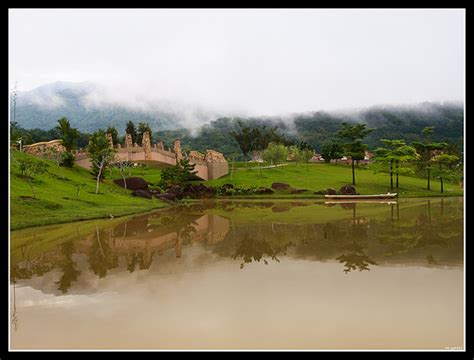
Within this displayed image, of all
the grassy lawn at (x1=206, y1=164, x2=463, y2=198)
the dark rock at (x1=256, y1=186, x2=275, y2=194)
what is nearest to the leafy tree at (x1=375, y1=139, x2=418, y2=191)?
the grassy lawn at (x1=206, y1=164, x2=463, y2=198)

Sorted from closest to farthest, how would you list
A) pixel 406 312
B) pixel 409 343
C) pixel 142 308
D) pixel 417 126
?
1. pixel 409 343
2. pixel 406 312
3. pixel 142 308
4. pixel 417 126

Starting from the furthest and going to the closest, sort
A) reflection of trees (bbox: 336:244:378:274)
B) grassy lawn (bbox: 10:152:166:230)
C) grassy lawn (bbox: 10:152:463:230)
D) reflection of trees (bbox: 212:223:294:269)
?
grassy lawn (bbox: 10:152:463:230)
grassy lawn (bbox: 10:152:166:230)
reflection of trees (bbox: 212:223:294:269)
reflection of trees (bbox: 336:244:378:274)

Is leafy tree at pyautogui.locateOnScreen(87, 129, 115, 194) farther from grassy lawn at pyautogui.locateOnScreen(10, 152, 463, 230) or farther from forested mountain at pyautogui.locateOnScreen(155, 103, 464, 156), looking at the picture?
forested mountain at pyautogui.locateOnScreen(155, 103, 464, 156)

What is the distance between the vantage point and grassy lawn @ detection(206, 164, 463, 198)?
4219 cm

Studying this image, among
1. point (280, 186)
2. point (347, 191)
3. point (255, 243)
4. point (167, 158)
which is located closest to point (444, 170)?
point (347, 191)

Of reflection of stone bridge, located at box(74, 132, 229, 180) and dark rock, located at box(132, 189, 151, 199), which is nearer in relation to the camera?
dark rock, located at box(132, 189, 151, 199)

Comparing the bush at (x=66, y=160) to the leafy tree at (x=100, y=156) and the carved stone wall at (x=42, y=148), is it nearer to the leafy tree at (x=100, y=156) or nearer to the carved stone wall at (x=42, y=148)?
the leafy tree at (x=100, y=156)

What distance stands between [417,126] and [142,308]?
150 m

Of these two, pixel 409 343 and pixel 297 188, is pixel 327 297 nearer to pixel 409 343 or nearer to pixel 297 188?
pixel 409 343

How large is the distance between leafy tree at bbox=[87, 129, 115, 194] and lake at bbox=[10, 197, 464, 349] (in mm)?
19637

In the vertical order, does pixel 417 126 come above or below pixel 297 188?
above

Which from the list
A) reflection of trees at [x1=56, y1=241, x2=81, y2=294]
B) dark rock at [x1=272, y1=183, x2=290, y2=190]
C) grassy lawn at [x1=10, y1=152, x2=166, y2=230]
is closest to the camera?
reflection of trees at [x1=56, y1=241, x2=81, y2=294]

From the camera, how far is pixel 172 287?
8656 millimetres

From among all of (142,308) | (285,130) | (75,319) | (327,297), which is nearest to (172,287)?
(142,308)
